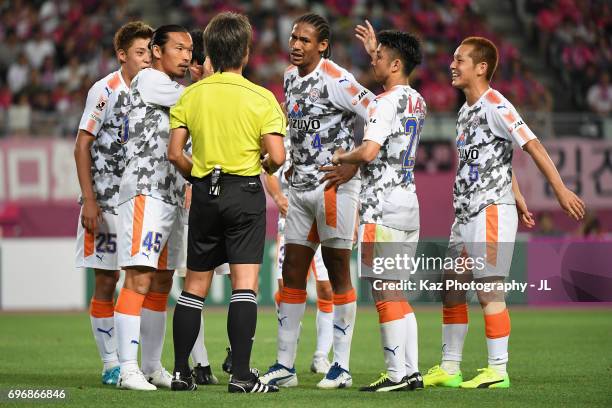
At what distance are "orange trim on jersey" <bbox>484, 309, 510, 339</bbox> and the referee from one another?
1639 millimetres

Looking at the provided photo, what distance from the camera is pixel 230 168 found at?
7.12 metres

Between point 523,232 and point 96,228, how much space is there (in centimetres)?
1125

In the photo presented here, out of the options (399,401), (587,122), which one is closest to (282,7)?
(587,122)

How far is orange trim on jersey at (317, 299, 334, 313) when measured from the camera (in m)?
9.32

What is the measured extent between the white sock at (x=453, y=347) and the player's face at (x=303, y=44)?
2.18 metres

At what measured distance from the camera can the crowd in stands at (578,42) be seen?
2048 centimetres

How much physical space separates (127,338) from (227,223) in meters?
1.07

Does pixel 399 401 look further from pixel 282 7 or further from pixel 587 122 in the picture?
pixel 282 7

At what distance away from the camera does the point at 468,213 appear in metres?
7.78

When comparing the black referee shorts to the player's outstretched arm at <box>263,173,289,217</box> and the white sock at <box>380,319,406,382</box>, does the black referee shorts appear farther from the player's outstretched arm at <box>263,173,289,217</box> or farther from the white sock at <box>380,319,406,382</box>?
the player's outstretched arm at <box>263,173,289,217</box>

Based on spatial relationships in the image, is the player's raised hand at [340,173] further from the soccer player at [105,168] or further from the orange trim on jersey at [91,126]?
the orange trim on jersey at [91,126]

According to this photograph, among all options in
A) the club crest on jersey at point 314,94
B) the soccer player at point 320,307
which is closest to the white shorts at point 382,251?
the club crest on jersey at point 314,94

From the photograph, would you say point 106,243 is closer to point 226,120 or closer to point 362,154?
point 226,120

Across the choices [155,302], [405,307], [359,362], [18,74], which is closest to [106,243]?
[155,302]
